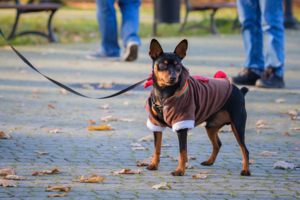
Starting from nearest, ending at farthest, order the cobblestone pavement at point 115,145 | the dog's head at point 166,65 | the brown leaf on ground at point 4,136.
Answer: the cobblestone pavement at point 115,145
the dog's head at point 166,65
the brown leaf on ground at point 4,136

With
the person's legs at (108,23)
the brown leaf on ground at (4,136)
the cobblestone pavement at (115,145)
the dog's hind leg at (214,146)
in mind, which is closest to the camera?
the cobblestone pavement at (115,145)

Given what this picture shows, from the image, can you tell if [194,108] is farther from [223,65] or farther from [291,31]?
[291,31]

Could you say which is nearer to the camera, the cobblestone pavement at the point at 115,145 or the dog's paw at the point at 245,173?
the cobblestone pavement at the point at 115,145

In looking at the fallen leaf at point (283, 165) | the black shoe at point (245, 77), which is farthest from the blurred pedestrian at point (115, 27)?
the fallen leaf at point (283, 165)

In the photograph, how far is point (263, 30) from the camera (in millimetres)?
7352

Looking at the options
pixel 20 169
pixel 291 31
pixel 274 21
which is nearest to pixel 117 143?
pixel 20 169

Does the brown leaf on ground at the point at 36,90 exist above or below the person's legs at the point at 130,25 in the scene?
below

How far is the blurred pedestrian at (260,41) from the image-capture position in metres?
7.16

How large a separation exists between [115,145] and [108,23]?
5.21m

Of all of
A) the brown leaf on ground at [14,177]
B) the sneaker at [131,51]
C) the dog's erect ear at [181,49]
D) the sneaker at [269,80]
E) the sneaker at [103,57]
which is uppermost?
the dog's erect ear at [181,49]

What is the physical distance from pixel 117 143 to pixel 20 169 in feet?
3.99

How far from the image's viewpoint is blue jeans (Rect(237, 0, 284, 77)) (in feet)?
23.4

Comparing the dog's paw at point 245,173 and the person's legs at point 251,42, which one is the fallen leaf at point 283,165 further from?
the person's legs at point 251,42

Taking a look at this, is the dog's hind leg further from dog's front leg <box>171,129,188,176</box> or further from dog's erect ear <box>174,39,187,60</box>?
dog's erect ear <box>174,39,187,60</box>
